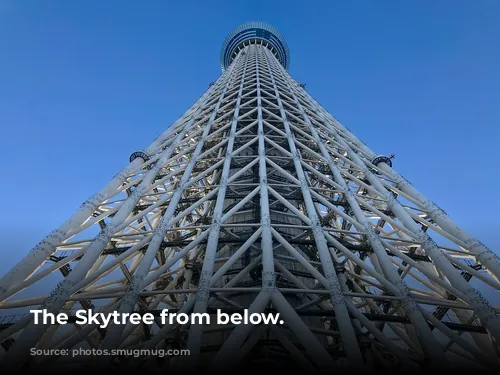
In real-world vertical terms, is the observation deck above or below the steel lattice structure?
above

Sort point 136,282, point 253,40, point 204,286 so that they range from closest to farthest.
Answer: point 204,286 → point 136,282 → point 253,40

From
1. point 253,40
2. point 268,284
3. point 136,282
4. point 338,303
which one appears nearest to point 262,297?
point 268,284

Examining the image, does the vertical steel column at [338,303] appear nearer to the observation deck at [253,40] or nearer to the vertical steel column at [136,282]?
the vertical steel column at [136,282]

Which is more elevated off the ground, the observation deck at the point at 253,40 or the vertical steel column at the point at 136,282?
the observation deck at the point at 253,40

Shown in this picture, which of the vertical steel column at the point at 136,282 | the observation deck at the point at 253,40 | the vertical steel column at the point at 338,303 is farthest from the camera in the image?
the observation deck at the point at 253,40

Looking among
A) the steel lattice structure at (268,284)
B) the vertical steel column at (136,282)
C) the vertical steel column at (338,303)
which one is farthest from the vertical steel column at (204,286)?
the vertical steel column at (338,303)

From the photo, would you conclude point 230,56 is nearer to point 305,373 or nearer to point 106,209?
point 106,209

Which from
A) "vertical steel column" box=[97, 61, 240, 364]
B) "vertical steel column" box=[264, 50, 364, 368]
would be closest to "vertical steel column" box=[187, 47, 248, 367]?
"vertical steel column" box=[97, 61, 240, 364]

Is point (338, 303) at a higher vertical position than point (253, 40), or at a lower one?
lower

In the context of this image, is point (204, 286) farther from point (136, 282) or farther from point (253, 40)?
point (253, 40)

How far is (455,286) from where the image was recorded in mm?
8984

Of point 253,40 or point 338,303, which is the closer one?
point 338,303

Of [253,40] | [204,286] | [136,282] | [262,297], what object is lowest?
[262,297]

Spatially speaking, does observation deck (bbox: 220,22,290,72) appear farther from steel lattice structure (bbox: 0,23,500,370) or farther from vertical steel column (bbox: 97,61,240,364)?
vertical steel column (bbox: 97,61,240,364)
